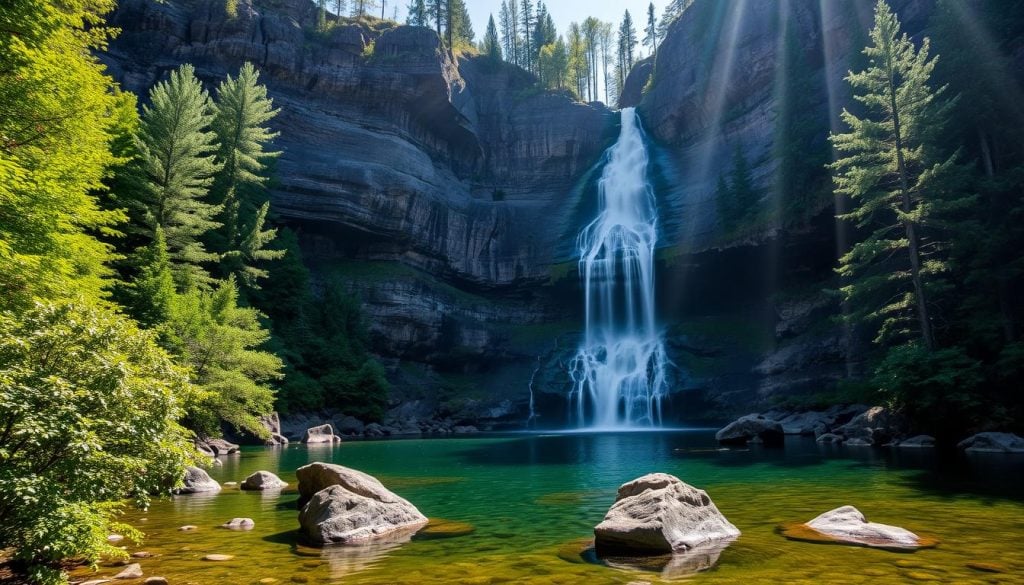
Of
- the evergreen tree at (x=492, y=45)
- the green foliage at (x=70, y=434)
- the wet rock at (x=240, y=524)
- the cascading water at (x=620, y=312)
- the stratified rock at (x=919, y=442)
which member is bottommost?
the wet rock at (x=240, y=524)

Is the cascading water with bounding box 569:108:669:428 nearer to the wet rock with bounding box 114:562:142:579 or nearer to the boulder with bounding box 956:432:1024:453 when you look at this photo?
the boulder with bounding box 956:432:1024:453

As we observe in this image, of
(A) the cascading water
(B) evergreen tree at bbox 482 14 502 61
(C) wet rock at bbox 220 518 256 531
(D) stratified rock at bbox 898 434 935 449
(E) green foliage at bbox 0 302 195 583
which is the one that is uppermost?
(B) evergreen tree at bbox 482 14 502 61

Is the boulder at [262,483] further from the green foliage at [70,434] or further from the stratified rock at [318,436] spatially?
the stratified rock at [318,436]

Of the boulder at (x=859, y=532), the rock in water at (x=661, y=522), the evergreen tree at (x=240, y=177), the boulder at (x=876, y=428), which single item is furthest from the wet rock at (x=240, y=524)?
the evergreen tree at (x=240, y=177)

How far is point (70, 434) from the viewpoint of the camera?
5.43 meters

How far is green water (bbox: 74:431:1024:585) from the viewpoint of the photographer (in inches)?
267

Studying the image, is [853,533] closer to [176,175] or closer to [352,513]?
[352,513]

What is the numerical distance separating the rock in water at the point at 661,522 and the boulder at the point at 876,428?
20256 mm

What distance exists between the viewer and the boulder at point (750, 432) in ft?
89.2

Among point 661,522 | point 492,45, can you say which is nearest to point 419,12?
point 492,45

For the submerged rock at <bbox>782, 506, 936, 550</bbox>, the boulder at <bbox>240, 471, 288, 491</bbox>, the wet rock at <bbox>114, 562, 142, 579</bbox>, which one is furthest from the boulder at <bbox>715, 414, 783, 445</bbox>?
the wet rock at <bbox>114, 562, 142, 579</bbox>

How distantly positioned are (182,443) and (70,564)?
1.89 m

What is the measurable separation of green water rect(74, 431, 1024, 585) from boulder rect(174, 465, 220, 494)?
2.03 ft

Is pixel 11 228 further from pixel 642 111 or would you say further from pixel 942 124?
pixel 642 111
